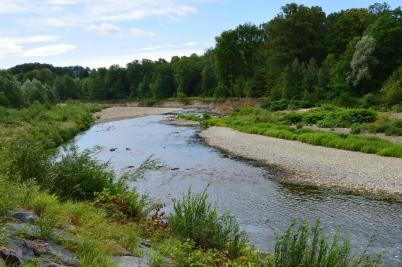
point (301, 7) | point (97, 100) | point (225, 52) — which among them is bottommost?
point (97, 100)

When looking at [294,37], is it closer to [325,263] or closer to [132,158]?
[132,158]

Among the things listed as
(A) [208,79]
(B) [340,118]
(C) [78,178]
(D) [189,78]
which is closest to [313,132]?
(B) [340,118]

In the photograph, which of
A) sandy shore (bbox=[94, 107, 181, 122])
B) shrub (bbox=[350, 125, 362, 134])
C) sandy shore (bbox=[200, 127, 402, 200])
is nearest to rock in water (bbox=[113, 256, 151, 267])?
sandy shore (bbox=[200, 127, 402, 200])

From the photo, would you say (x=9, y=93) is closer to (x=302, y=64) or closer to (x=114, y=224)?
(x=302, y=64)

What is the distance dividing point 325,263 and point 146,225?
15.1ft

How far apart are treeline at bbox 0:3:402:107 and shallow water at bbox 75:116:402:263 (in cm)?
2851

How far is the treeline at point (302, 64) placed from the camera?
194 ft

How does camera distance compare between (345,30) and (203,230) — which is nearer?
(203,230)

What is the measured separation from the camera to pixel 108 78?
509 ft

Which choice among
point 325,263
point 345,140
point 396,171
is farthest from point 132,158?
point 325,263

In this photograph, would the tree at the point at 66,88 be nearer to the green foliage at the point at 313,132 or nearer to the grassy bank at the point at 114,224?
the green foliage at the point at 313,132

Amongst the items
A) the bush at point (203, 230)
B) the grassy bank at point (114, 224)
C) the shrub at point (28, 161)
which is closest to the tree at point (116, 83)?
the shrub at point (28, 161)

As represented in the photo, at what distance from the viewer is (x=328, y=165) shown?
2638 centimetres

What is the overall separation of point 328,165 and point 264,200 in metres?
8.72
